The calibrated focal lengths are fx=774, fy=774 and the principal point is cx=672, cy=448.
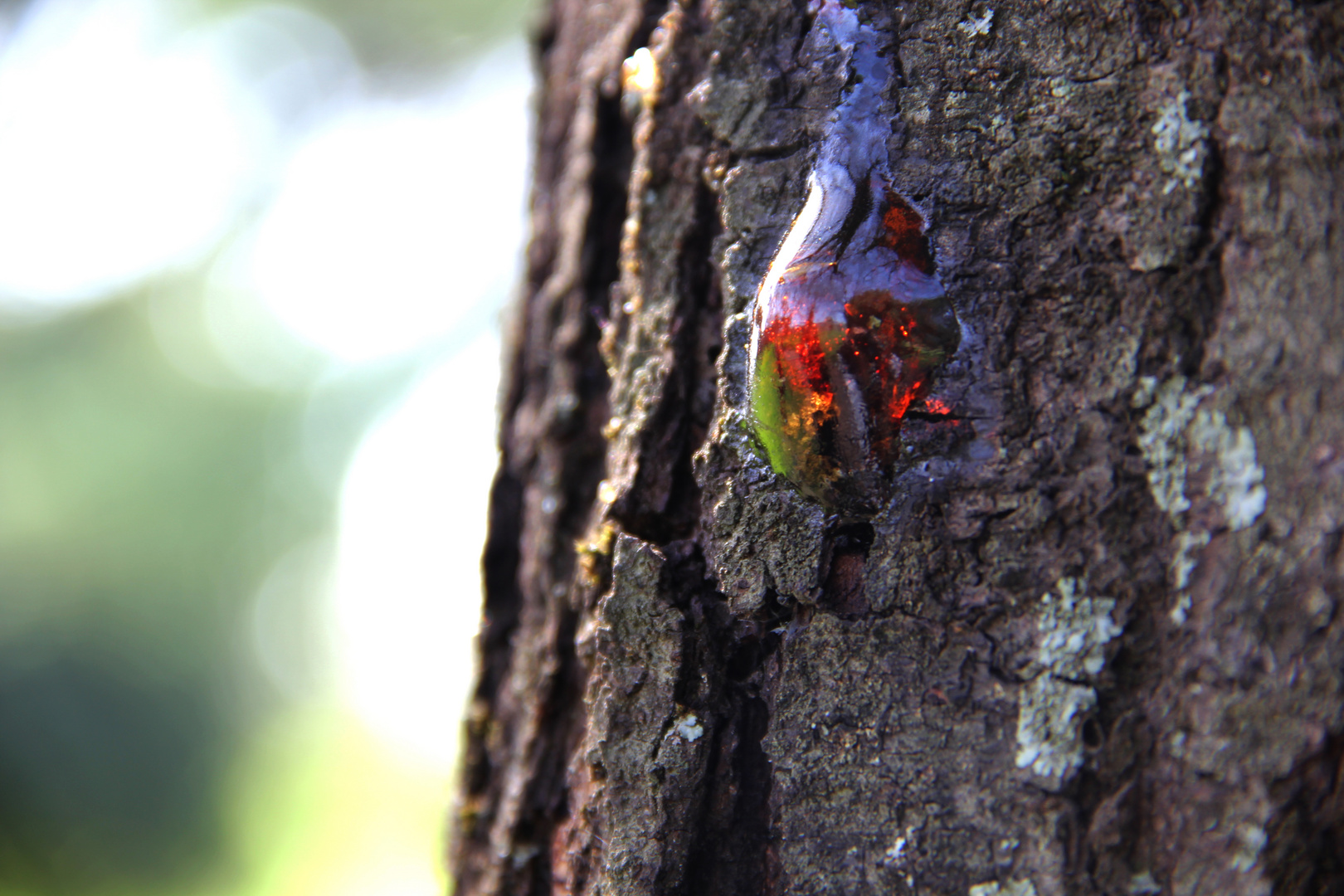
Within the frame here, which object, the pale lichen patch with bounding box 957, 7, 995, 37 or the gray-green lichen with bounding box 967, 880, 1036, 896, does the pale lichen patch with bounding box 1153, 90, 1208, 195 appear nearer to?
the pale lichen patch with bounding box 957, 7, 995, 37

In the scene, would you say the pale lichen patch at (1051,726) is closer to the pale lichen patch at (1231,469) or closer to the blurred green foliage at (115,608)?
the pale lichen patch at (1231,469)

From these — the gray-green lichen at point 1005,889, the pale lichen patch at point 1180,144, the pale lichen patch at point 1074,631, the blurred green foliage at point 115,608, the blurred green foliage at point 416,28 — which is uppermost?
the blurred green foliage at point 416,28

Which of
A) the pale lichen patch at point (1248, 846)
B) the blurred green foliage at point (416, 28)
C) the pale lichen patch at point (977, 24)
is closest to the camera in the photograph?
the pale lichen patch at point (1248, 846)

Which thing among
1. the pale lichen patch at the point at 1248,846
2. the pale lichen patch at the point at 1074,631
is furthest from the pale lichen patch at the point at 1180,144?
the pale lichen patch at the point at 1248,846

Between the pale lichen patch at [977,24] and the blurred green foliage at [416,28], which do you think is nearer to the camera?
the pale lichen patch at [977,24]

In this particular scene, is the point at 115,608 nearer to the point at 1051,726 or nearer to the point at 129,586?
the point at 129,586

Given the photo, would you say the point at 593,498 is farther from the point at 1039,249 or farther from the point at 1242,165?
the point at 1242,165

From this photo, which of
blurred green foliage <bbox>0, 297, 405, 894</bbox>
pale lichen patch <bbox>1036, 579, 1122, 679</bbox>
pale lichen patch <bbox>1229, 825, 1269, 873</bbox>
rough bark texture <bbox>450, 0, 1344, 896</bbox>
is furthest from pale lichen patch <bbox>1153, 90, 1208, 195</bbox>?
blurred green foliage <bbox>0, 297, 405, 894</bbox>
